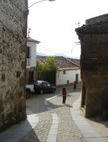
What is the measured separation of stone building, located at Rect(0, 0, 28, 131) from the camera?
13.4m

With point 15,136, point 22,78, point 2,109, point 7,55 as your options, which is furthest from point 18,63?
point 15,136

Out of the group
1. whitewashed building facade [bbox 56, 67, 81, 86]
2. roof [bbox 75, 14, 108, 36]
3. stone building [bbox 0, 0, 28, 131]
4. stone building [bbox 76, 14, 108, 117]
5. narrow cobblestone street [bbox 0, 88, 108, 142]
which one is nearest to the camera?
narrow cobblestone street [bbox 0, 88, 108, 142]

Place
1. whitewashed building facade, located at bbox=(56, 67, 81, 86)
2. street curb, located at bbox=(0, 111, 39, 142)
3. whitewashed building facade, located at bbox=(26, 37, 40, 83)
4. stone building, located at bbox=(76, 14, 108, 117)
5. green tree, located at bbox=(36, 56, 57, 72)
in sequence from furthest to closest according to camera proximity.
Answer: whitewashed building facade, located at bbox=(56, 67, 81, 86), green tree, located at bbox=(36, 56, 57, 72), whitewashed building facade, located at bbox=(26, 37, 40, 83), stone building, located at bbox=(76, 14, 108, 117), street curb, located at bbox=(0, 111, 39, 142)

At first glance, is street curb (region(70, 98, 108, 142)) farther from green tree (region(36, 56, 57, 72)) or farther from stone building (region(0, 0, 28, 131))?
green tree (region(36, 56, 57, 72))

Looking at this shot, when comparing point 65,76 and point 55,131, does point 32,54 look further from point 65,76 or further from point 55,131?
point 55,131

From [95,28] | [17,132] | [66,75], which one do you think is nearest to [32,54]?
[66,75]

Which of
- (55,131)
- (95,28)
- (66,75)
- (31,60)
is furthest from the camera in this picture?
(66,75)

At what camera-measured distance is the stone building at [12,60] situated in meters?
13.4

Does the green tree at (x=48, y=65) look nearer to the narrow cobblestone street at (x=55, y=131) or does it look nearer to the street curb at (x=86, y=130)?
the street curb at (x=86, y=130)

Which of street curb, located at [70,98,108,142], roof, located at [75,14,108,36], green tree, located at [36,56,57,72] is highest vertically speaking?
roof, located at [75,14,108,36]

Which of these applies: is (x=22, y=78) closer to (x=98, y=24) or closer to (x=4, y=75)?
(x=4, y=75)

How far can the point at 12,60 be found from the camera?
15008 mm

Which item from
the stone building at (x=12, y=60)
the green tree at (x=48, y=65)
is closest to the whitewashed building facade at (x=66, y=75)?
the green tree at (x=48, y=65)

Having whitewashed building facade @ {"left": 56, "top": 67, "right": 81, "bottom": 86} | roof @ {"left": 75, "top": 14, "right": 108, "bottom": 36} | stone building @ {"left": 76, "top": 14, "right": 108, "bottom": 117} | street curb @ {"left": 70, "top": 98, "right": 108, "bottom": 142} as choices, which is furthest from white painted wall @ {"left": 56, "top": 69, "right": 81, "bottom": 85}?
roof @ {"left": 75, "top": 14, "right": 108, "bottom": 36}
